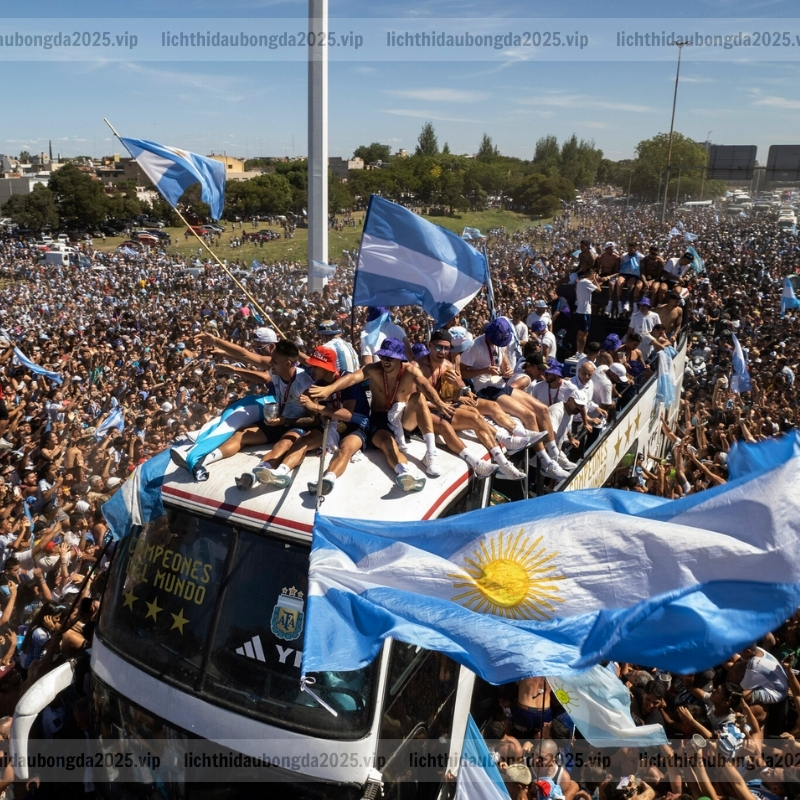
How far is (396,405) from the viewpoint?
17.0 feet

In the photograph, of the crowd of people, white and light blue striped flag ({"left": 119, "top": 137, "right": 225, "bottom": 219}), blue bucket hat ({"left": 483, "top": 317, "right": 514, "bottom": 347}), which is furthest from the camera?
white and light blue striped flag ({"left": 119, "top": 137, "right": 225, "bottom": 219})

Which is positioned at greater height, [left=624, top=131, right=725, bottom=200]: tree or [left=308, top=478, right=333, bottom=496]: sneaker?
[left=624, top=131, right=725, bottom=200]: tree

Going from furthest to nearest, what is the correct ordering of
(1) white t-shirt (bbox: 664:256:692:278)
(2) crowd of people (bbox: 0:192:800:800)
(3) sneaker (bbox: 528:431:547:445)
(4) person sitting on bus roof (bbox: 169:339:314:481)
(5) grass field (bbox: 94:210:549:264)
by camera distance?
(5) grass field (bbox: 94:210:549:264)
(1) white t-shirt (bbox: 664:256:692:278)
(3) sneaker (bbox: 528:431:547:445)
(2) crowd of people (bbox: 0:192:800:800)
(4) person sitting on bus roof (bbox: 169:339:314:481)

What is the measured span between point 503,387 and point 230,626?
13.2 feet

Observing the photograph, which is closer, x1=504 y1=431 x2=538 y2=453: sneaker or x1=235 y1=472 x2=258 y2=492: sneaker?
x1=235 y1=472 x2=258 y2=492: sneaker

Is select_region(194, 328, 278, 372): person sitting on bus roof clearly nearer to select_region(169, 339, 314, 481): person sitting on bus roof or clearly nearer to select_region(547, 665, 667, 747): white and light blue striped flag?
select_region(169, 339, 314, 481): person sitting on bus roof

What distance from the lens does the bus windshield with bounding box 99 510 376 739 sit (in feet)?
12.4

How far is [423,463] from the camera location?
487cm

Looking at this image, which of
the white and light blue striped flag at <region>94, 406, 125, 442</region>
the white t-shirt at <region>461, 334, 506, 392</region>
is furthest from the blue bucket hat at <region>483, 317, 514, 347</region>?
the white and light blue striped flag at <region>94, 406, 125, 442</region>

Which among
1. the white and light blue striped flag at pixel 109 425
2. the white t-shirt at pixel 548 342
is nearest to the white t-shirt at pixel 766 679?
the white t-shirt at pixel 548 342

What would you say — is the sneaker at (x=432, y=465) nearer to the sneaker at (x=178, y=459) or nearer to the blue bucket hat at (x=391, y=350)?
the blue bucket hat at (x=391, y=350)

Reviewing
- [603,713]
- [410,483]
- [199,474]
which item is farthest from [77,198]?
[603,713]

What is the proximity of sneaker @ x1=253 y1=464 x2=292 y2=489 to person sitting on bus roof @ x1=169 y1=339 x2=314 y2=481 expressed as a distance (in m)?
0.37

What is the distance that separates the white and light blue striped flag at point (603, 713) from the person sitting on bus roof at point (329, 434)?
1.96 metres
